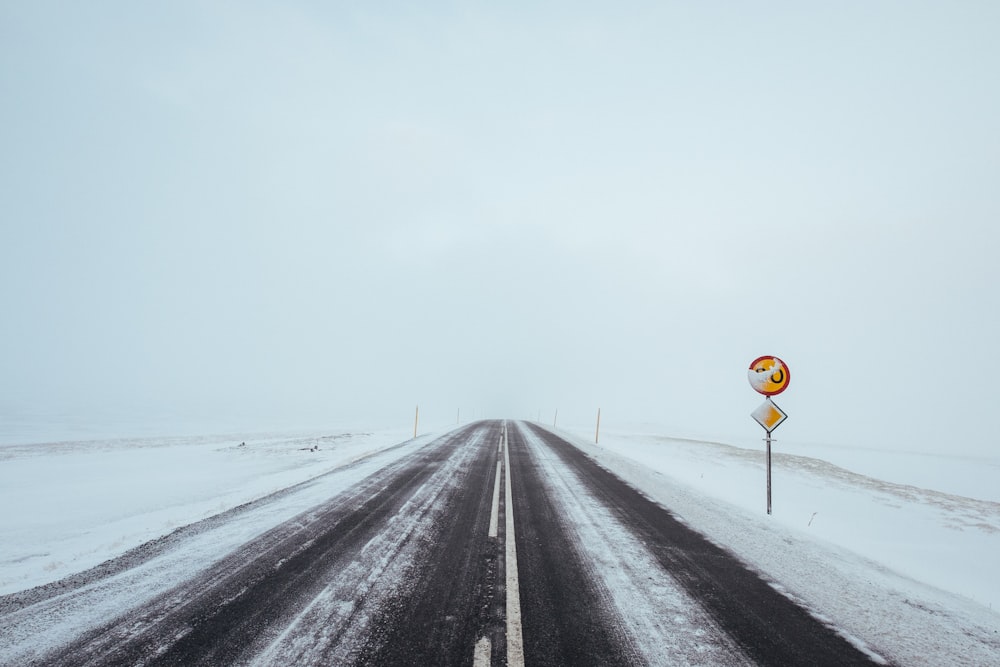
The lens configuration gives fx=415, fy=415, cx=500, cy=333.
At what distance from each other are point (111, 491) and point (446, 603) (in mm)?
10763

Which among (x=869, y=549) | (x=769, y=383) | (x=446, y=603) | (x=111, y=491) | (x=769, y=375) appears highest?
(x=769, y=375)

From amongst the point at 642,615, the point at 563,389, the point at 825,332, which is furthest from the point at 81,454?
the point at 825,332

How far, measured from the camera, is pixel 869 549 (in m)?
6.12

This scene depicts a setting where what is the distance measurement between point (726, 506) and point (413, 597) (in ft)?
22.0

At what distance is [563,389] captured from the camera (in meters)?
138

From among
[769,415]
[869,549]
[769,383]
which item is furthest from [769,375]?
[869,549]

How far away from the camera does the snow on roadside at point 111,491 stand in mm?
5129

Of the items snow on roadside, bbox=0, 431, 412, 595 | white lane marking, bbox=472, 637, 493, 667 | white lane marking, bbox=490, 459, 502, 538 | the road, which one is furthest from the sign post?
snow on roadside, bbox=0, 431, 412, 595

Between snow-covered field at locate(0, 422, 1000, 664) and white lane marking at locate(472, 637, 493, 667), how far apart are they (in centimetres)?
298

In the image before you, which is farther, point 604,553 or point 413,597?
point 604,553

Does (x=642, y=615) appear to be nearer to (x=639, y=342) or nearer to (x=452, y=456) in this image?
(x=452, y=456)

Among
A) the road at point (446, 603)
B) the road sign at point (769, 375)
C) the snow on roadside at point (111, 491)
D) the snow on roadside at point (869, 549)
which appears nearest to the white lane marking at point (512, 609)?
the road at point (446, 603)

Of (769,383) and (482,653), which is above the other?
(769,383)

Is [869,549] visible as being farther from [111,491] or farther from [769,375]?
[111,491]
